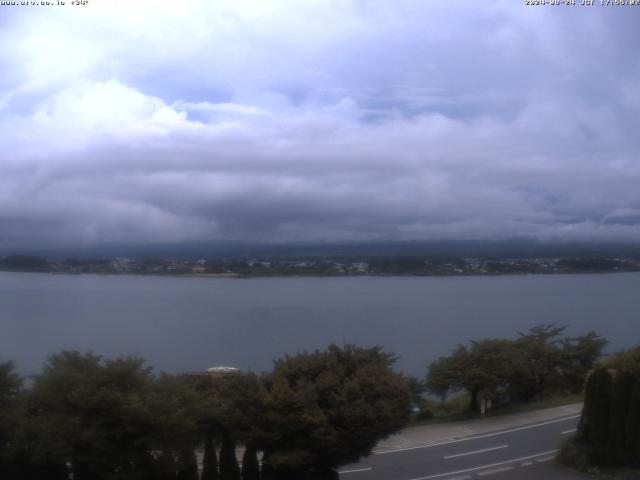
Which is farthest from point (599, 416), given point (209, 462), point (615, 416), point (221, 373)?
point (221, 373)

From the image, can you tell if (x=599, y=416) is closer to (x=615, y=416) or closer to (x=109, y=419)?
(x=615, y=416)

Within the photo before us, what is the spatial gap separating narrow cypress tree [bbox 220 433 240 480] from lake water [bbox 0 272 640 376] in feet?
70.0

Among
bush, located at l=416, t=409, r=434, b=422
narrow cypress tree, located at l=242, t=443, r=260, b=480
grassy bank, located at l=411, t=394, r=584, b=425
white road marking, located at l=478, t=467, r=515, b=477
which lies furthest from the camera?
bush, located at l=416, t=409, r=434, b=422

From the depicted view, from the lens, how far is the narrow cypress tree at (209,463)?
16047mm

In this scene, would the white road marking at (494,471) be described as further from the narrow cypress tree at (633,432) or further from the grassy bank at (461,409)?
the grassy bank at (461,409)

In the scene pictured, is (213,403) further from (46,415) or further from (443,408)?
(443,408)

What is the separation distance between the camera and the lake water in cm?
4888

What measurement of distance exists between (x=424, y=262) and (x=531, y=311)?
67.1ft

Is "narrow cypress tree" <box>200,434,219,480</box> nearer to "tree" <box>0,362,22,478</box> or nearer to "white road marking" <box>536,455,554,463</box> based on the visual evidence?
"tree" <box>0,362,22,478</box>

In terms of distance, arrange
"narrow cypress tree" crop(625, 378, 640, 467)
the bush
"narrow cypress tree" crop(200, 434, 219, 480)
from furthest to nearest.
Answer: the bush → "narrow cypress tree" crop(625, 378, 640, 467) → "narrow cypress tree" crop(200, 434, 219, 480)

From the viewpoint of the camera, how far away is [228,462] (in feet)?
53.1

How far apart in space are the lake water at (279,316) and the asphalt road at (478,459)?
19.2 meters

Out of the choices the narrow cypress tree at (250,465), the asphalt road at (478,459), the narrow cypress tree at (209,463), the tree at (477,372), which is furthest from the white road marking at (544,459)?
the tree at (477,372)

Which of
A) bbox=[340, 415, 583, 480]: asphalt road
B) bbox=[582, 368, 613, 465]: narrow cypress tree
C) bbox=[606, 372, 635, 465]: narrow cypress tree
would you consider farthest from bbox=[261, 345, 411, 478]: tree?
bbox=[606, 372, 635, 465]: narrow cypress tree
